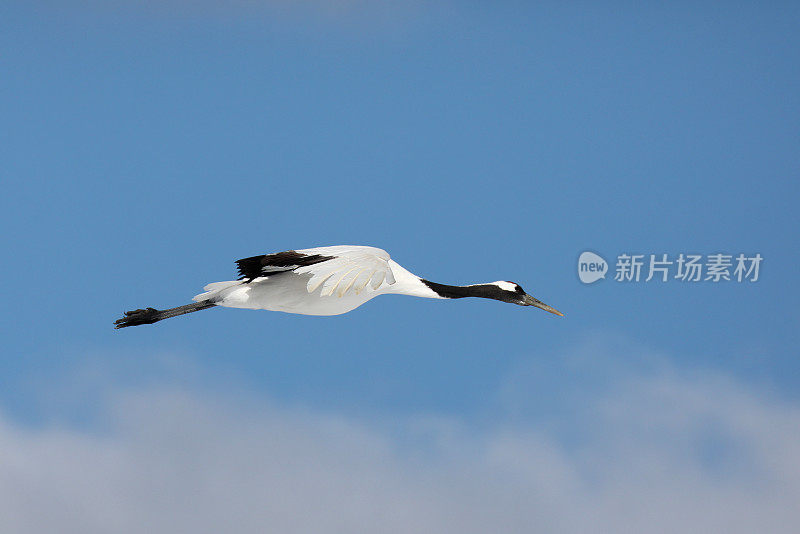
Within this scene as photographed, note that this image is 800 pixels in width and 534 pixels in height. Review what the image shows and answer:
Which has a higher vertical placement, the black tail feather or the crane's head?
the crane's head

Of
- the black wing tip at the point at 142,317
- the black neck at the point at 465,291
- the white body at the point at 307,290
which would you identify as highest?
the black neck at the point at 465,291

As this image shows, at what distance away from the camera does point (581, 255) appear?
905 centimetres

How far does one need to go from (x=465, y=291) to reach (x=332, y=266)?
2.22 m

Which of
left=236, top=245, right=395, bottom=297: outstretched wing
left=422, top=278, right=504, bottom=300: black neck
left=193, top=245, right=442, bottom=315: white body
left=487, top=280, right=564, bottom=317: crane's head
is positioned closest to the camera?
left=236, top=245, right=395, bottom=297: outstretched wing

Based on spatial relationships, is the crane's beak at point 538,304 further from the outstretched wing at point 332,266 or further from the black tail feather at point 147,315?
the black tail feather at point 147,315

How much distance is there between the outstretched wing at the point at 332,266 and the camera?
6777 mm

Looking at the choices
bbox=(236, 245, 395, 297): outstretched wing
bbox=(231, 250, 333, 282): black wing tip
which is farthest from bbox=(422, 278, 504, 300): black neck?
bbox=(231, 250, 333, 282): black wing tip

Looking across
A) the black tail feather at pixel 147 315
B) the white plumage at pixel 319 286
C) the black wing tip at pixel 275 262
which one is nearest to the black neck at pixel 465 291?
the white plumage at pixel 319 286

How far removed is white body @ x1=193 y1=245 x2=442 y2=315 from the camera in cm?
744

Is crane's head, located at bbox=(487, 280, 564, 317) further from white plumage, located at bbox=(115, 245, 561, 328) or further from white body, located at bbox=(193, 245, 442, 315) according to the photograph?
white body, located at bbox=(193, 245, 442, 315)

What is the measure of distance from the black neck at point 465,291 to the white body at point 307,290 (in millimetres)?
56

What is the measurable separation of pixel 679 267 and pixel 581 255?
0.98m

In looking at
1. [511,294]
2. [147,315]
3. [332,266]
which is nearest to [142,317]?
[147,315]

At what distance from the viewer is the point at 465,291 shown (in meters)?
8.95
